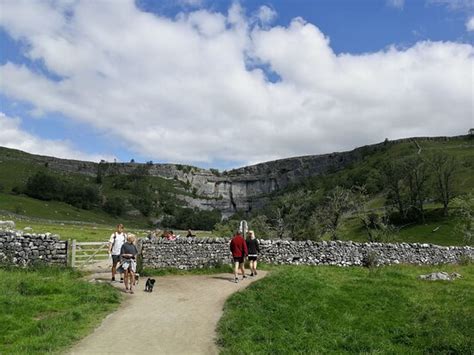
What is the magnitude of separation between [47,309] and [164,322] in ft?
12.4

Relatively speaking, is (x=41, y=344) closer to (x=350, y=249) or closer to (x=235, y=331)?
(x=235, y=331)

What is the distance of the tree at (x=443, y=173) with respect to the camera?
82875mm

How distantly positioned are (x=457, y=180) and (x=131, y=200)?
121 metres

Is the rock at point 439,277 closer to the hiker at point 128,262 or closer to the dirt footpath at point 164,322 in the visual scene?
the dirt footpath at point 164,322

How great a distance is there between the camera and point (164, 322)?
12.8 meters

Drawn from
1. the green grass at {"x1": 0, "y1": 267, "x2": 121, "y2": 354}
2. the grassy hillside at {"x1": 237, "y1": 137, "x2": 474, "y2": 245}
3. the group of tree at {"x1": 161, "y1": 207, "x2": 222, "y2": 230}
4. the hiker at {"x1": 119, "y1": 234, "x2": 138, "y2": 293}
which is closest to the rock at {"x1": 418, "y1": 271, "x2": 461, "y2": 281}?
the hiker at {"x1": 119, "y1": 234, "x2": 138, "y2": 293}

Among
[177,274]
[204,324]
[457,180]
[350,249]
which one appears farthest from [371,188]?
[204,324]

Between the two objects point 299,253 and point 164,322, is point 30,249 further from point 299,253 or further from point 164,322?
point 299,253

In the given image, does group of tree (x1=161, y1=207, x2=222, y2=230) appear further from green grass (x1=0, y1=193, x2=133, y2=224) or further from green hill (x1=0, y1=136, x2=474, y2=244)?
green grass (x1=0, y1=193, x2=133, y2=224)

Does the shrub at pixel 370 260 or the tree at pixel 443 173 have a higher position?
the tree at pixel 443 173

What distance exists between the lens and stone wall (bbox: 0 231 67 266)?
20.6m

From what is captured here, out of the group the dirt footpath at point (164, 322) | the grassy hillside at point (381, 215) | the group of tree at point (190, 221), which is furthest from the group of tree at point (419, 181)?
the group of tree at point (190, 221)

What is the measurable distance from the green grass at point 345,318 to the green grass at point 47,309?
3.75m

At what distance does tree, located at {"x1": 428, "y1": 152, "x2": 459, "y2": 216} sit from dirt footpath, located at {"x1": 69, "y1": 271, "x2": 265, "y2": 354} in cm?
7388
